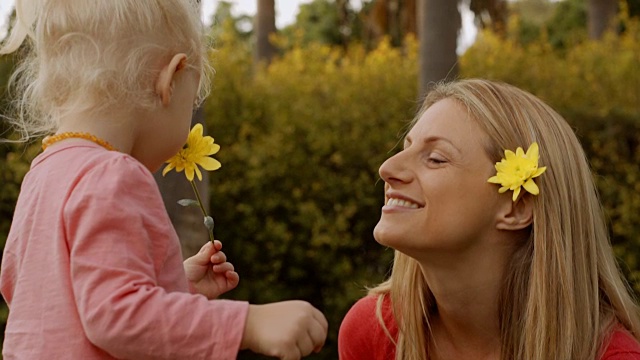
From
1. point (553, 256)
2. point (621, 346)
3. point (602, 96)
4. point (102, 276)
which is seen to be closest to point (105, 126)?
point (102, 276)

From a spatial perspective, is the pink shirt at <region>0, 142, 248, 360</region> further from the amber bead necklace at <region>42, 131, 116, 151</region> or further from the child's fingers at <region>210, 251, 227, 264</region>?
the child's fingers at <region>210, 251, 227, 264</region>

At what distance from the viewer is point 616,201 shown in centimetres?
614

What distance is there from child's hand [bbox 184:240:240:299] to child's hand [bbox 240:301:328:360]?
0.51m

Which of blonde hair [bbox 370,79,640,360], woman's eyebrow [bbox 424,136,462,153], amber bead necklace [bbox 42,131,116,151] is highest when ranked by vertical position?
amber bead necklace [bbox 42,131,116,151]

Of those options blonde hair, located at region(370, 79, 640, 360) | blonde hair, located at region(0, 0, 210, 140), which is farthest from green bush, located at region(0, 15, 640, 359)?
blonde hair, located at region(0, 0, 210, 140)

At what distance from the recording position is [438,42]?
236 inches

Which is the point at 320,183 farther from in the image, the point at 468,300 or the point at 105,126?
the point at 105,126

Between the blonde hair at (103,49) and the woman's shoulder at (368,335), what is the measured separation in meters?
1.31

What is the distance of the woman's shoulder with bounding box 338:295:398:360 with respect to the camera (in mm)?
3078

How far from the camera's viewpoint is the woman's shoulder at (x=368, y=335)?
308 centimetres

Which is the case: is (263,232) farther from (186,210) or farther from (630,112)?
(630,112)

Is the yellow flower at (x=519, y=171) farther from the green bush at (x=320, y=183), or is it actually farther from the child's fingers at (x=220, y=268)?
the green bush at (x=320, y=183)

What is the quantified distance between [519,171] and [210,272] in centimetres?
87

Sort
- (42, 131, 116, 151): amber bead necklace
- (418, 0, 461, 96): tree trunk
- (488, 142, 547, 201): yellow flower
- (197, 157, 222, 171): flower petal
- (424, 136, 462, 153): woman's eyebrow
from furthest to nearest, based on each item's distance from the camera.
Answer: (418, 0, 461, 96): tree trunk, (424, 136, 462, 153): woman's eyebrow, (488, 142, 547, 201): yellow flower, (197, 157, 222, 171): flower petal, (42, 131, 116, 151): amber bead necklace
